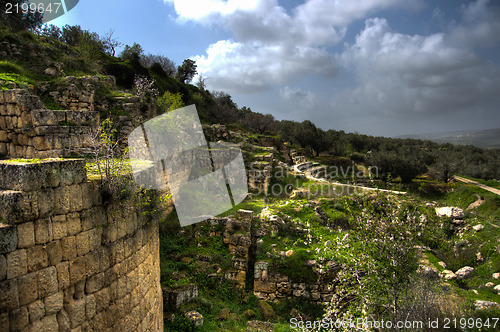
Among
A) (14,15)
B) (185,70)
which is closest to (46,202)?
(14,15)

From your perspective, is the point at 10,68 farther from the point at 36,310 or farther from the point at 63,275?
the point at 36,310

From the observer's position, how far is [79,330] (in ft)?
10.5

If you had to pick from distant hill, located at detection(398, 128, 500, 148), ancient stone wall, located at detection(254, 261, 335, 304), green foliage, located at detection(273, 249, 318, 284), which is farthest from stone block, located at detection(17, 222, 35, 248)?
distant hill, located at detection(398, 128, 500, 148)

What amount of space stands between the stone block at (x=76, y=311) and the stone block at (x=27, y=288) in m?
0.42

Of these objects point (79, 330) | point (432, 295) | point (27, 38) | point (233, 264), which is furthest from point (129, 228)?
point (27, 38)

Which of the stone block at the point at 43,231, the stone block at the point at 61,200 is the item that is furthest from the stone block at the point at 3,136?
the stone block at the point at 43,231

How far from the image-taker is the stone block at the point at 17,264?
2639 mm

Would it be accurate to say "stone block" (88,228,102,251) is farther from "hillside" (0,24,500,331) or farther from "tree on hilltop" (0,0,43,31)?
"tree on hilltop" (0,0,43,31)

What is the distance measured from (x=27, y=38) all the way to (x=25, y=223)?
14776mm

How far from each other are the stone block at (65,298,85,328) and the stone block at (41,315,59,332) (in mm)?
144

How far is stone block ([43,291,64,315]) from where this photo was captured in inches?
114

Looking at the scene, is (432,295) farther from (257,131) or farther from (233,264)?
(257,131)

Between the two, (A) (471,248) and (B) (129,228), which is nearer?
(B) (129,228)

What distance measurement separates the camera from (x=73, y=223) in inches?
123
